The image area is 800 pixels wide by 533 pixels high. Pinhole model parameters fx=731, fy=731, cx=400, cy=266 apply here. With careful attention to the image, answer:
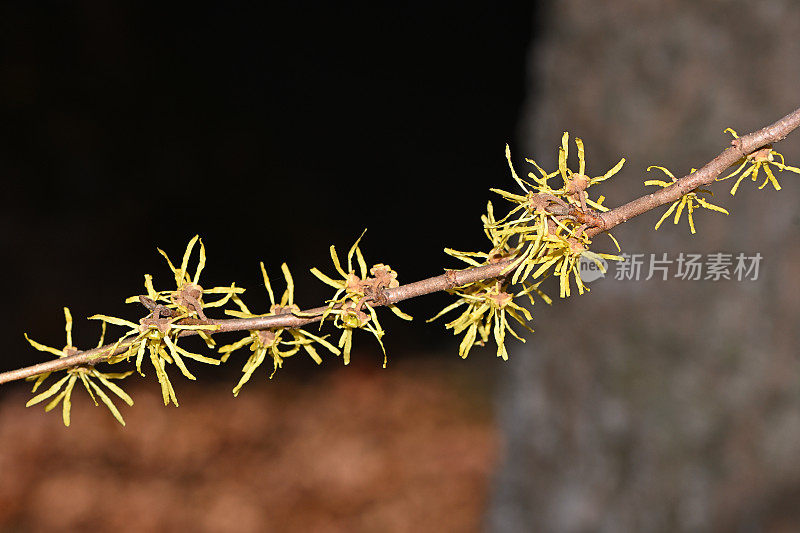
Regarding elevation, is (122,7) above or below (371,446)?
above

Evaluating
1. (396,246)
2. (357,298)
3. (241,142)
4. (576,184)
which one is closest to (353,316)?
(357,298)

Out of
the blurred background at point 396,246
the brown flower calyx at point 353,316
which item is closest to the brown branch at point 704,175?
the brown flower calyx at point 353,316

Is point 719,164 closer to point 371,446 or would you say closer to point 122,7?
point 371,446

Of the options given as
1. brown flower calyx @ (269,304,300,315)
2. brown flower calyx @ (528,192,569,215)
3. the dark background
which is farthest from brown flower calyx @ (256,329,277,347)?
the dark background

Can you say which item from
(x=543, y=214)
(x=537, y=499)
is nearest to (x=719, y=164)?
(x=543, y=214)

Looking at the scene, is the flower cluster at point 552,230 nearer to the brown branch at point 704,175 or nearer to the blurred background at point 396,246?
the brown branch at point 704,175

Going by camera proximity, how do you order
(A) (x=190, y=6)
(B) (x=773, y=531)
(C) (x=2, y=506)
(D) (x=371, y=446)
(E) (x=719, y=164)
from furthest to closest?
1. (A) (x=190, y=6)
2. (D) (x=371, y=446)
3. (C) (x=2, y=506)
4. (B) (x=773, y=531)
5. (E) (x=719, y=164)
